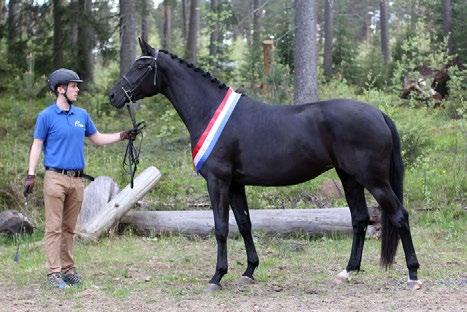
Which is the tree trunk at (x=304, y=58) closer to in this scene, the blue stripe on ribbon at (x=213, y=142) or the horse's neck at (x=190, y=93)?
the horse's neck at (x=190, y=93)

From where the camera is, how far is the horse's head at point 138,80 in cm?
662

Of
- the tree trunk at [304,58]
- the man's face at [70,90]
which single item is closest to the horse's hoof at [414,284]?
the man's face at [70,90]

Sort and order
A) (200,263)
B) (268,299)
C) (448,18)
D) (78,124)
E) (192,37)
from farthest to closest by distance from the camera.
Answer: (192,37) < (448,18) < (200,263) < (78,124) < (268,299)

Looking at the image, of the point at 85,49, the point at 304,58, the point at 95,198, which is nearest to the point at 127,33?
the point at 85,49

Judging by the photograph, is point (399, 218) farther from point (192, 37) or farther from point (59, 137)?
point (192, 37)

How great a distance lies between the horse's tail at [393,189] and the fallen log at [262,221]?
7.97 ft

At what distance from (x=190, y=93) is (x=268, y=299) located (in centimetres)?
225

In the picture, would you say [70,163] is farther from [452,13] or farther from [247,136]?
[452,13]

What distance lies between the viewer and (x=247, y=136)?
249 inches

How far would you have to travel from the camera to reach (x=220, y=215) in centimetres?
636

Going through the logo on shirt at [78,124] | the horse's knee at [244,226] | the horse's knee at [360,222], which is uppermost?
the logo on shirt at [78,124]

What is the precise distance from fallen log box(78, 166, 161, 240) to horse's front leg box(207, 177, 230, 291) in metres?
2.73

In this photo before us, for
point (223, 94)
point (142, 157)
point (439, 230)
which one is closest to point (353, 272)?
point (223, 94)

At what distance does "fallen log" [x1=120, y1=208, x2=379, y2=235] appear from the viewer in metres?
8.90
